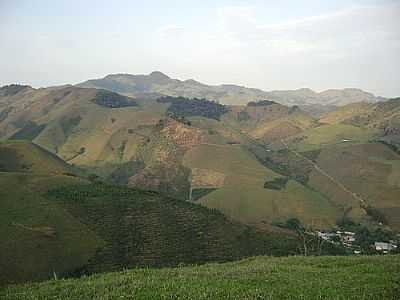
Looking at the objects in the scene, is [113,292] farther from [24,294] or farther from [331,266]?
[331,266]

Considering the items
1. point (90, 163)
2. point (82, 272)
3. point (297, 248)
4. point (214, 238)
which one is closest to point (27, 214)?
point (82, 272)

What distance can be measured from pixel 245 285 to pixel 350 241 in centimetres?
7374

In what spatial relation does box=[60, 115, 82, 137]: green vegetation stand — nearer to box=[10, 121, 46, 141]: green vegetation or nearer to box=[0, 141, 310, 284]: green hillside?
box=[10, 121, 46, 141]: green vegetation

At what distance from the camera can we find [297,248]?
59.9 meters

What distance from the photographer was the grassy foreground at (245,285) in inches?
632

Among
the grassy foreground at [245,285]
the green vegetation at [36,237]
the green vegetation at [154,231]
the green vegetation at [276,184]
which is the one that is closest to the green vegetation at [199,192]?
the green vegetation at [276,184]

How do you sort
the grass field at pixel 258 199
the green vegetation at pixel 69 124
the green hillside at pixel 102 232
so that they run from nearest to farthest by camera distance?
the green hillside at pixel 102 232 < the grass field at pixel 258 199 < the green vegetation at pixel 69 124

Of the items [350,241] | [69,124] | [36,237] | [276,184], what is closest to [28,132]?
[69,124]

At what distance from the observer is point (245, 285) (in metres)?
17.6

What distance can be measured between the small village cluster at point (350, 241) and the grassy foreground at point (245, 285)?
59483 mm

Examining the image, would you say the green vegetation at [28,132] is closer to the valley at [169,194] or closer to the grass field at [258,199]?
the valley at [169,194]

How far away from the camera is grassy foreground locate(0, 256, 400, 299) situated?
16.1 metres

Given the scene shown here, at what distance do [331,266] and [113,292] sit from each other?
1288 cm

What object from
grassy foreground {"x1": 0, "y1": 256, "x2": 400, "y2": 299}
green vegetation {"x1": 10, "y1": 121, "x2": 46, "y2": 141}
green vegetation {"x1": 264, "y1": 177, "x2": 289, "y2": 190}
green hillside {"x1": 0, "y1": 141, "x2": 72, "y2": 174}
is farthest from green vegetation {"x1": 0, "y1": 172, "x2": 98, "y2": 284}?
green vegetation {"x1": 10, "y1": 121, "x2": 46, "y2": 141}
